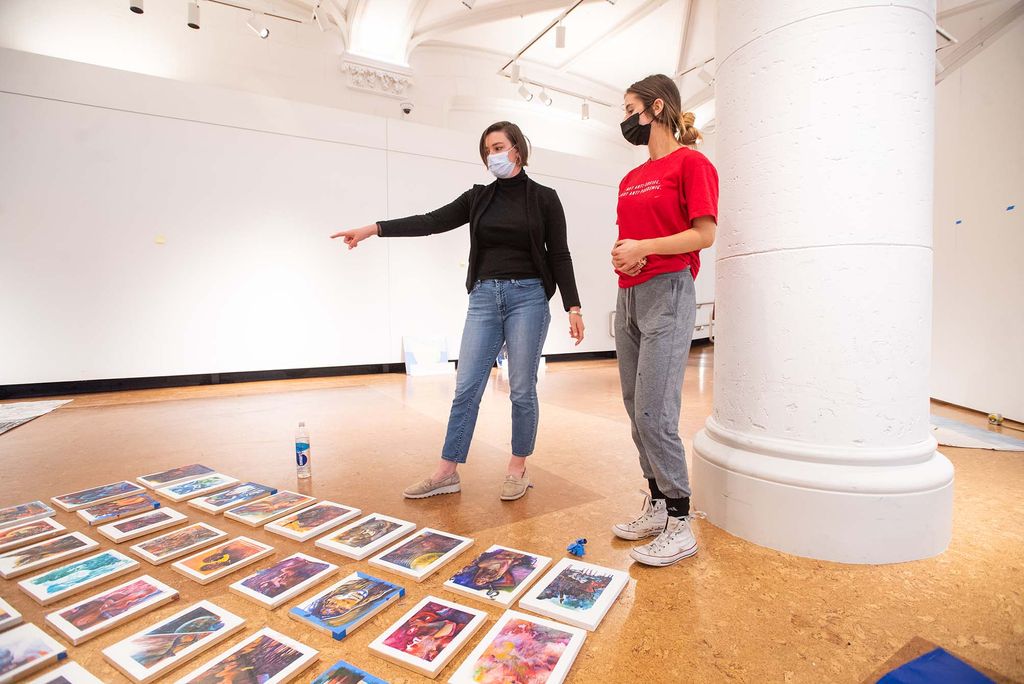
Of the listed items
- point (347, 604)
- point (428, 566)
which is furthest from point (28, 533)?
point (428, 566)

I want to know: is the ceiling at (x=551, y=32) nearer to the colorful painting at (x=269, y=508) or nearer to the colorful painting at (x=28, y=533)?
the colorful painting at (x=269, y=508)

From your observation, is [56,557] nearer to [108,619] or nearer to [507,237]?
[108,619]

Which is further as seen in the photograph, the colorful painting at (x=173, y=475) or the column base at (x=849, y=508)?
the colorful painting at (x=173, y=475)

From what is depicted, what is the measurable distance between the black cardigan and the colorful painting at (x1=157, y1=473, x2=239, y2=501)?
136cm

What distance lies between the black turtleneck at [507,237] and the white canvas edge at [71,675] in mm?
1588

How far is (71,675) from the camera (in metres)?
1.05

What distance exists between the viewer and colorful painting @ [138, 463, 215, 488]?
232 cm

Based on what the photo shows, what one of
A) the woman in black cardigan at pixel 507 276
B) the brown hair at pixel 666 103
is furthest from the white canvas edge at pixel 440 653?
the brown hair at pixel 666 103

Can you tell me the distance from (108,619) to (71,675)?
0.21 m

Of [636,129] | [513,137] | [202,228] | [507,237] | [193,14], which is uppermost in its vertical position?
[193,14]

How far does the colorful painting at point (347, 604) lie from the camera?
123 centimetres

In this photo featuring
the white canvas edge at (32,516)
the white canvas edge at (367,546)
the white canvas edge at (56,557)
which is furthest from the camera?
the white canvas edge at (32,516)

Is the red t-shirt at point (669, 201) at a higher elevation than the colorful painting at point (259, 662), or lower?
higher

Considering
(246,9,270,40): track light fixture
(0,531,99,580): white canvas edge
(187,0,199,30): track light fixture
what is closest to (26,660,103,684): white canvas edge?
(0,531,99,580): white canvas edge
